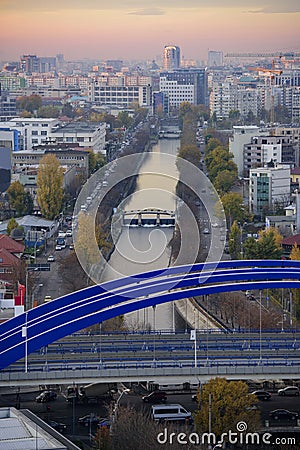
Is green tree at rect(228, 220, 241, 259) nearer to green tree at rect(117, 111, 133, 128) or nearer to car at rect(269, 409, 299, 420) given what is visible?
car at rect(269, 409, 299, 420)

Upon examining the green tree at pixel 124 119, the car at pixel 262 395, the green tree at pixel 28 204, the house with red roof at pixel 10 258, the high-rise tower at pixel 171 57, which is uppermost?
the high-rise tower at pixel 171 57

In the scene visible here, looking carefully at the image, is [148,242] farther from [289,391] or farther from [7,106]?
[7,106]

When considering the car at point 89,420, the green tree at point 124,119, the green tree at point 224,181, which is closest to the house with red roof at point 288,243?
the green tree at point 224,181

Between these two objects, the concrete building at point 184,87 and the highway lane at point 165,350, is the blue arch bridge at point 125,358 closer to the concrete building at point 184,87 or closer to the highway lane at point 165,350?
the highway lane at point 165,350

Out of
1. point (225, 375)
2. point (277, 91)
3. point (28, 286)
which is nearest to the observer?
point (225, 375)

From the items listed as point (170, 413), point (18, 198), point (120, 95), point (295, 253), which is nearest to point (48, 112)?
point (120, 95)

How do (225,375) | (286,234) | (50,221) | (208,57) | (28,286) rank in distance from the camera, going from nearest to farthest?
(225,375) < (28,286) < (286,234) < (50,221) < (208,57)

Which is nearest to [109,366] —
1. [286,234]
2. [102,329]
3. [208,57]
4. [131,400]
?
[131,400]

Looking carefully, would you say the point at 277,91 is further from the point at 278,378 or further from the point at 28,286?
the point at 278,378
